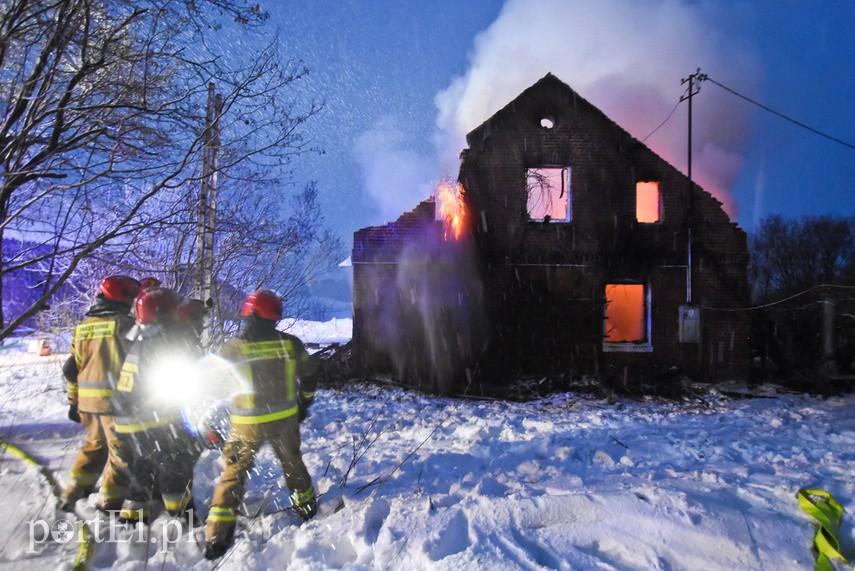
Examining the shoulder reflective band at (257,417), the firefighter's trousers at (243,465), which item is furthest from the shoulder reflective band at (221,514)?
the shoulder reflective band at (257,417)

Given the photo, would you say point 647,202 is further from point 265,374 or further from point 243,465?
point 243,465

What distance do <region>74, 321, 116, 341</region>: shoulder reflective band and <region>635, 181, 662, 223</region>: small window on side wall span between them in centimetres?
1251

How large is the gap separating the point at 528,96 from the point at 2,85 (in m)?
11.5

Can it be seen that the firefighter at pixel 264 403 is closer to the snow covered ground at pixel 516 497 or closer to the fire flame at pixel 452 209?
the snow covered ground at pixel 516 497

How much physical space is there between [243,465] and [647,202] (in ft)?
42.6

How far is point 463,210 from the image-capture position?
1247 centimetres

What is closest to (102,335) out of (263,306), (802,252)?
(263,306)

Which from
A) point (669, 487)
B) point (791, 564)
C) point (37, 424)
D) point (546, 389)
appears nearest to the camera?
point (791, 564)

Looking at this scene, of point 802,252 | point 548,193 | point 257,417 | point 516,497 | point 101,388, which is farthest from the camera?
point 802,252

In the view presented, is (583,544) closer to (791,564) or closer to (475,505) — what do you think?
(475,505)

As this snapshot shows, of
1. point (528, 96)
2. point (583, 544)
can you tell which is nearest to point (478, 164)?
point (528, 96)

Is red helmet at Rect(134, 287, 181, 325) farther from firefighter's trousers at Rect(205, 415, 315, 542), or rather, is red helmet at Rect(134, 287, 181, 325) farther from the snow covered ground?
the snow covered ground

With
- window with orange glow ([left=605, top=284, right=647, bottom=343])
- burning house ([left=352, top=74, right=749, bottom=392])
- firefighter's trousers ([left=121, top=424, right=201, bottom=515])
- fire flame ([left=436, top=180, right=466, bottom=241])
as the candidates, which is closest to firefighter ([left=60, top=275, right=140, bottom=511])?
firefighter's trousers ([left=121, top=424, right=201, bottom=515])

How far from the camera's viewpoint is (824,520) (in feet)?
9.43
